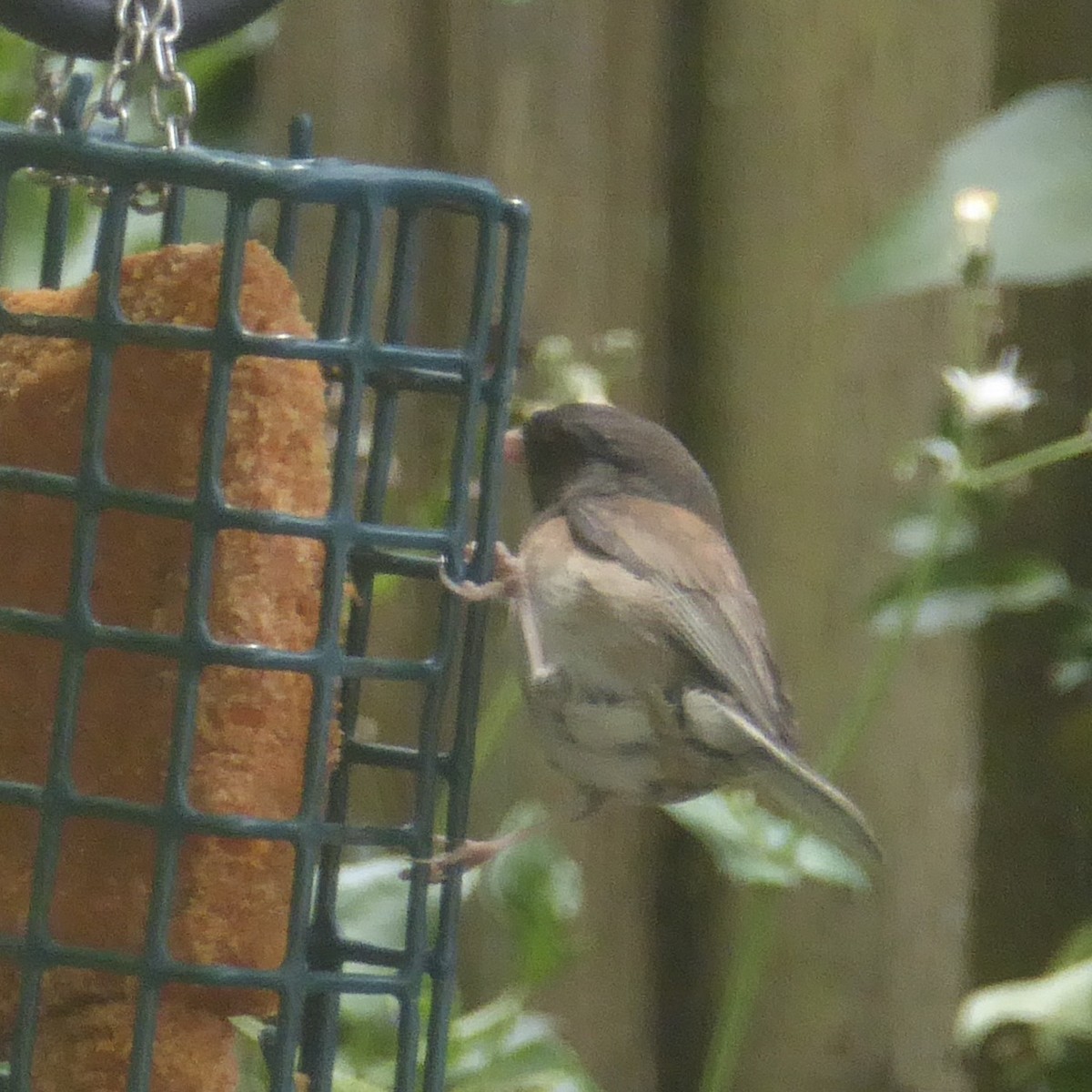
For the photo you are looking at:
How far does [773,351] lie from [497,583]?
110 cm

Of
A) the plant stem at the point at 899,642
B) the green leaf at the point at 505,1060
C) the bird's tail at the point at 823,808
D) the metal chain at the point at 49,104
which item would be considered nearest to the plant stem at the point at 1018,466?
the plant stem at the point at 899,642

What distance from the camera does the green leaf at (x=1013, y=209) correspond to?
180cm

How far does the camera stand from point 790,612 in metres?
2.35

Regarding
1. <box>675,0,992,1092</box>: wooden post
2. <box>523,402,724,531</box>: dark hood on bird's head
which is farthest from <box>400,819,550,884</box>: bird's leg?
<box>675,0,992,1092</box>: wooden post

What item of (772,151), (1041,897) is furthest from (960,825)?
(772,151)

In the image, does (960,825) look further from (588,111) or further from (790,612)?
(588,111)

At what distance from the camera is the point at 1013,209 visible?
6.07 ft

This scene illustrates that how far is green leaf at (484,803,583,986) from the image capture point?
163 centimetres

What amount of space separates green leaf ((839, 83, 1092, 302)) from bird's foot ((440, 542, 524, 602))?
18.6 inches

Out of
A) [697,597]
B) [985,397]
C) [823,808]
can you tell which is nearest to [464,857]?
[823,808]

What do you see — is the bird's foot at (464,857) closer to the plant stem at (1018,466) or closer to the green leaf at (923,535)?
the plant stem at (1018,466)

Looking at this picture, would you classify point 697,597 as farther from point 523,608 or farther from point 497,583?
point 497,583

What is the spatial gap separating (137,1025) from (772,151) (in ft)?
5.29

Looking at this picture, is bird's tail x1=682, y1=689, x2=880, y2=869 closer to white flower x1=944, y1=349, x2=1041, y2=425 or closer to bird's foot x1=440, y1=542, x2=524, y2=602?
bird's foot x1=440, y1=542, x2=524, y2=602
